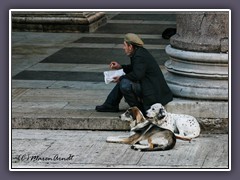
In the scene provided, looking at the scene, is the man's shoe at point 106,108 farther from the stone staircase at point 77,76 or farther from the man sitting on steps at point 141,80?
the man sitting on steps at point 141,80

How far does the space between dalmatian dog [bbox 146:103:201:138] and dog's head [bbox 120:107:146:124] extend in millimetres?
121

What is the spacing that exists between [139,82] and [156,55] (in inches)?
209

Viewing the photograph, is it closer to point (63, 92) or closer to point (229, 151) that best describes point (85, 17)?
point (63, 92)

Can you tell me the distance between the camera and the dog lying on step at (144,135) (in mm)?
10758

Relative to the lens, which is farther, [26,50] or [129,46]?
[26,50]

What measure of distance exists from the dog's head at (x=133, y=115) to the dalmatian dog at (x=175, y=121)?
121 millimetres

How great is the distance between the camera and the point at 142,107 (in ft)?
37.6

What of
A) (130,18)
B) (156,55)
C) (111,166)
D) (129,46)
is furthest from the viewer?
(130,18)

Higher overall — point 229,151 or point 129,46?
point 129,46

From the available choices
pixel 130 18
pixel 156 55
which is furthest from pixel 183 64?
pixel 130 18

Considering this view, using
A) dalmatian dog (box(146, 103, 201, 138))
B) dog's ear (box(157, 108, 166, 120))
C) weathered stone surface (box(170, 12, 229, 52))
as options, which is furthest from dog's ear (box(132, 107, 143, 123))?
weathered stone surface (box(170, 12, 229, 52))

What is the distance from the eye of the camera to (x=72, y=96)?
515 inches

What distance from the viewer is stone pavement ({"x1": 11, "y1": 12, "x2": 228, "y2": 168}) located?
434 inches

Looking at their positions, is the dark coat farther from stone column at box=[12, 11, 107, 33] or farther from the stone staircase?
stone column at box=[12, 11, 107, 33]
